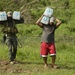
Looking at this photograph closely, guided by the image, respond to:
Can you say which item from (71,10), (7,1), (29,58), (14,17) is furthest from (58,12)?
(14,17)

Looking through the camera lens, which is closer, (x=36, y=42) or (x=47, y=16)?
(x=47, y=16)

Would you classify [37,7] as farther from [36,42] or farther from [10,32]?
[10,32]

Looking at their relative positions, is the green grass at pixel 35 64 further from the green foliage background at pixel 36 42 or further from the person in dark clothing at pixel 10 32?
the person in dark clothing at pixel 10 32

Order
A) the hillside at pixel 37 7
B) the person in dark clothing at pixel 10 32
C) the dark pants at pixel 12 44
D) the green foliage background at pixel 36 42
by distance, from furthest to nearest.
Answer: the hillside at pixel 37 7 < the dark pants at pixel 12 44 < the person in dark clothing at pixel 10 32 < the green foliage background at pixel 36 42

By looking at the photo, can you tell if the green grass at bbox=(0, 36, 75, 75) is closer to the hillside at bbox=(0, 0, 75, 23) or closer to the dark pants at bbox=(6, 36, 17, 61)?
the dark pants at bbox=(6, 36, 17, 61)

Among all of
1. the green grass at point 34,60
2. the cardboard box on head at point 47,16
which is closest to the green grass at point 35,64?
the green grass at point 34,60

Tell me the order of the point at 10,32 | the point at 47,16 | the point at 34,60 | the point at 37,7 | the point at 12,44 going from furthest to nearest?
the point at 37,7, the point at 34,60, the point at 12,44, the point at 10,32, the point at 47,16

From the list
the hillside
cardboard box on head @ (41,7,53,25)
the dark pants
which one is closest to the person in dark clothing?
the dark pants

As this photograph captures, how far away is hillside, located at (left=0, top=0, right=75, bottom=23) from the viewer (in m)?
26.9

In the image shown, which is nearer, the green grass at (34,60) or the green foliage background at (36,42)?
the green grass at (34,60)

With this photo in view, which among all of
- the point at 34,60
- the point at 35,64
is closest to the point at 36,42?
the point at 34,60

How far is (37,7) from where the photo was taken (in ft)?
95.5

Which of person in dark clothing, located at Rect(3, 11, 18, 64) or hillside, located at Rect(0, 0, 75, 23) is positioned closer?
person in dark clothing, located at Rect(3, 11, 18, 64)

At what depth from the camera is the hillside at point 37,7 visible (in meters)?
26.9
